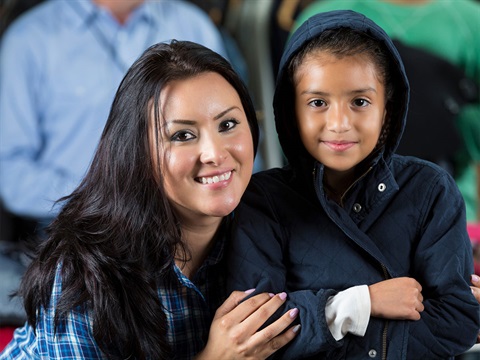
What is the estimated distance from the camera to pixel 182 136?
1.14m

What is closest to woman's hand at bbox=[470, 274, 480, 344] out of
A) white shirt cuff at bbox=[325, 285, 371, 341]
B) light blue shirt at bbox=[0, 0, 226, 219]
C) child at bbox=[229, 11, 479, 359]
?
child at bbox=[229, 11, 479, 359]

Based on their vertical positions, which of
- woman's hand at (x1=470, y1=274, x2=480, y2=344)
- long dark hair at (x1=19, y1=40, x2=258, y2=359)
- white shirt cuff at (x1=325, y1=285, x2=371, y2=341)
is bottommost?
woman's hand at (x1=470, y1=274, x2=480, y2=344)

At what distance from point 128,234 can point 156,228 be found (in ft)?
0.13

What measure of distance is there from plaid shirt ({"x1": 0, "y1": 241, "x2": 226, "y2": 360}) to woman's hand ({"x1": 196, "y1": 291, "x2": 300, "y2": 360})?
3.6 inches

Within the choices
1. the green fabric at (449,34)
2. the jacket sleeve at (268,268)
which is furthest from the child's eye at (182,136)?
the green fabric at (449,34)

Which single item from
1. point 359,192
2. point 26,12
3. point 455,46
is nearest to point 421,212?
point 359,192

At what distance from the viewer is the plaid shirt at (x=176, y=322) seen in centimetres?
116

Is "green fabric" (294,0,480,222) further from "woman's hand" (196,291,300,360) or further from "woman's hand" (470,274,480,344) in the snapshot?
"woman's hand" (196,291,300,360)

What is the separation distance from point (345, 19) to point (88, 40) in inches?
64.2

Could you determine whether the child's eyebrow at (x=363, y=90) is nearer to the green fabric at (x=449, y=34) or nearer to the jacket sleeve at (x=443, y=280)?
the jacket sleeve at (x=443, y=280)

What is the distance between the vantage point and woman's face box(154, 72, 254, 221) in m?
1.13

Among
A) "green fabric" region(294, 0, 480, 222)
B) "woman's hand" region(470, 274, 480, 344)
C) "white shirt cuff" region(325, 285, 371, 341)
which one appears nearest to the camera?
"white shirt cuff" region(325, 285, 371, 341)

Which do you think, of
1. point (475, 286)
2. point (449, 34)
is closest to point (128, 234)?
point (475, 286)

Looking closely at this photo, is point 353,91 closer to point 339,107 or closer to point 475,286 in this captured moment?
point 339,107
